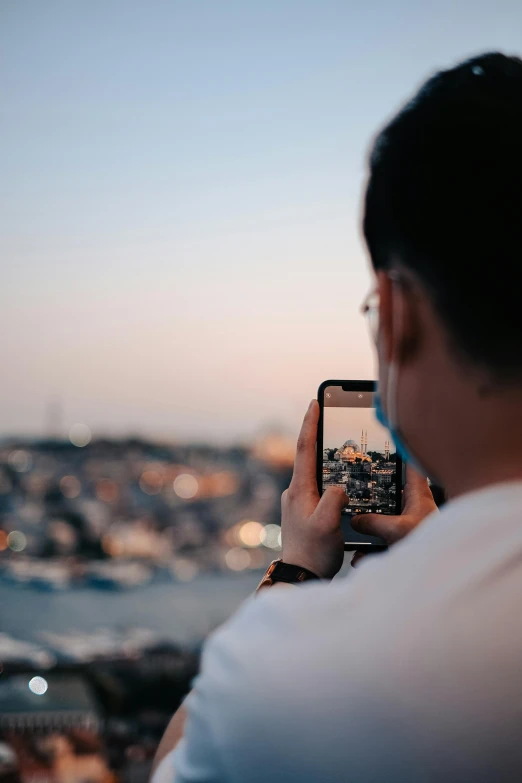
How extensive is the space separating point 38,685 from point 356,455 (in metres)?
4.08

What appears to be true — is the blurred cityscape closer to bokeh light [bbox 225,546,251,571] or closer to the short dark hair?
bokeh light [bbox 225,546,251,571]

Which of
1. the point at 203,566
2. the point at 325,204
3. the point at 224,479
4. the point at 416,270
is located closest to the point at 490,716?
the point at 416,270

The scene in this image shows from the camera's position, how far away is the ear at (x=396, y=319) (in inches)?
15.4

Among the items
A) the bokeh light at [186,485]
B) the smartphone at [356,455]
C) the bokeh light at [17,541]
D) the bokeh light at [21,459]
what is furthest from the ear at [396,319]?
the bokeh light at [21,459]

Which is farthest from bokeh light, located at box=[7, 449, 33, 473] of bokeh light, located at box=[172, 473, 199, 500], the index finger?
the index finger

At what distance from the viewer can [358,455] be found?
2.47 feet

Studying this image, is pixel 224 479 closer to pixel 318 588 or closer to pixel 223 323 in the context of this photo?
pixel 223 323

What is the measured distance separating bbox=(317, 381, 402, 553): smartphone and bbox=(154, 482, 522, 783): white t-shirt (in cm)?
32

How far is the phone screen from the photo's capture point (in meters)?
0.72

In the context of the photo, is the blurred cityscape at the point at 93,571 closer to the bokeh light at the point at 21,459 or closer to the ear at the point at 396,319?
the bokeh light at the point at 21,459

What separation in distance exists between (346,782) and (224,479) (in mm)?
3405

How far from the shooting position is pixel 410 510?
0.69m

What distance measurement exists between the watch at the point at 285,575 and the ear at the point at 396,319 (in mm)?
213

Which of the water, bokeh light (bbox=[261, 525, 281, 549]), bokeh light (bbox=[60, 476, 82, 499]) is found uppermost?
bokeh light (bbox=[261, 525, 281, 549])
